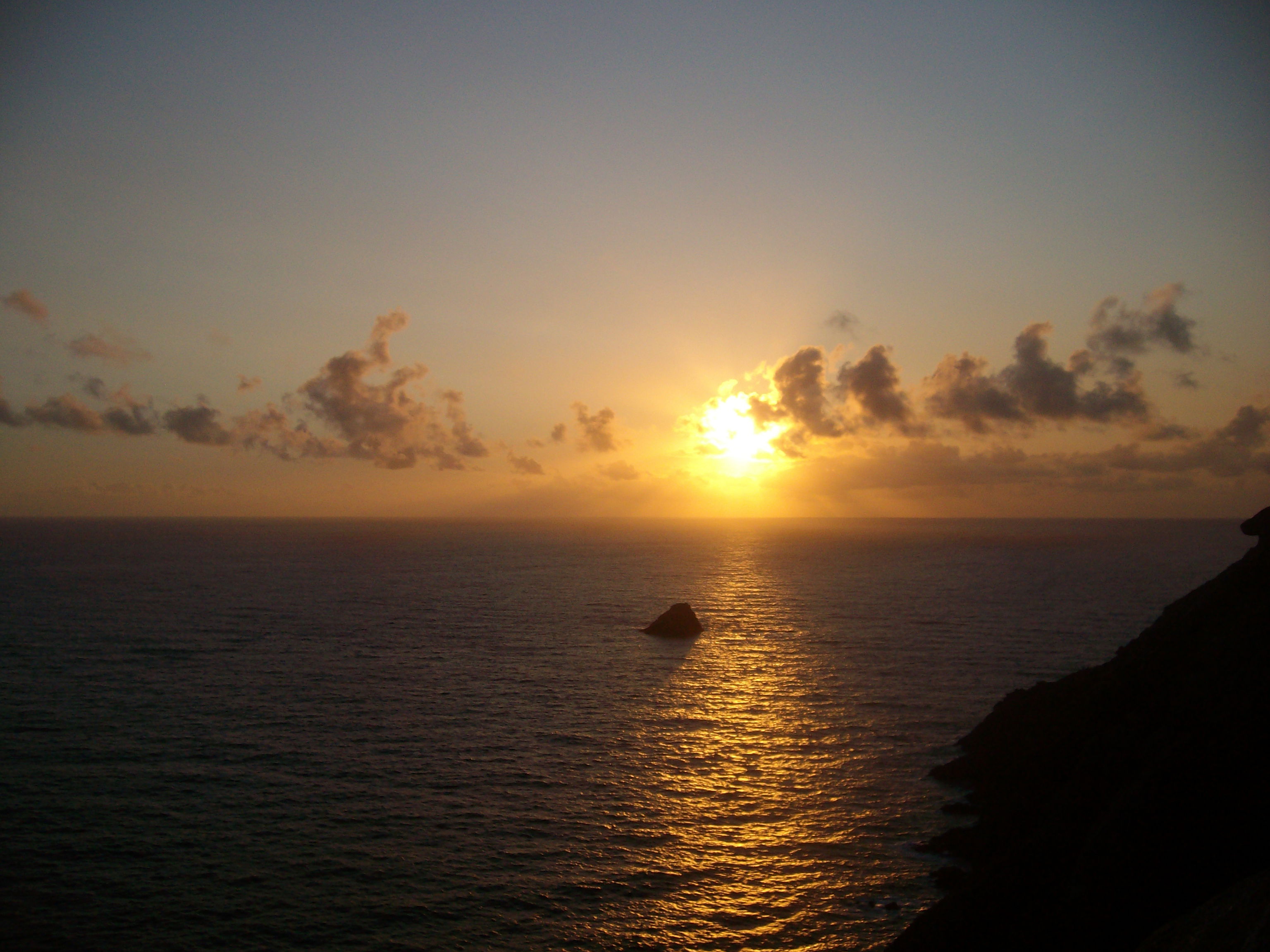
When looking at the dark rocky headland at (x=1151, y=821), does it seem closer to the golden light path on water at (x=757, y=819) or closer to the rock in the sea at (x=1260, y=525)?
the rock in the sea at (x=1260, y=525)

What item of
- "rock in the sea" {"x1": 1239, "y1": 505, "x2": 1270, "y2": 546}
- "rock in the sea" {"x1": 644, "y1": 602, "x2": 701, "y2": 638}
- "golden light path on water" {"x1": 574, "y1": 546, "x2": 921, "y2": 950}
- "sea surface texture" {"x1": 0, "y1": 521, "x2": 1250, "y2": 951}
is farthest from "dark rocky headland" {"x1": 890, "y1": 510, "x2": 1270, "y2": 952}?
"rock in the sea" {"x1": 644, "y1": 602, "x2": 701, "y2": 638}

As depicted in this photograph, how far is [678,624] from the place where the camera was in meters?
80.4

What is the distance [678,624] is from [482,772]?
42675 millimetres

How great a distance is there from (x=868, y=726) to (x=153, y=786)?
40808mm

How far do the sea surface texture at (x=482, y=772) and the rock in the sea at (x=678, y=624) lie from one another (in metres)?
3.14

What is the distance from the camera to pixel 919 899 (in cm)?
2756

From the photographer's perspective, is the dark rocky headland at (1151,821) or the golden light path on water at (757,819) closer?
the dark rocky headland at (1151,821)

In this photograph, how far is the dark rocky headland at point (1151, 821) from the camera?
19.8 metres

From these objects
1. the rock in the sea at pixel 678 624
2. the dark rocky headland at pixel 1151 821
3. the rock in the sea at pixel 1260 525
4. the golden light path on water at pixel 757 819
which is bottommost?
the golden light path on water at pixel 757 819

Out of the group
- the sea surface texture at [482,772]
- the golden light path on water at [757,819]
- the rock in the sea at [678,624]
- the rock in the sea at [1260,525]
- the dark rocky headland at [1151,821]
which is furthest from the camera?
the rock in the sea at [678,624]

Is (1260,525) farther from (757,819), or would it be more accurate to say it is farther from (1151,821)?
(757,819)

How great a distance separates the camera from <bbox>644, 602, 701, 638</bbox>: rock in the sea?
8006 centimetres

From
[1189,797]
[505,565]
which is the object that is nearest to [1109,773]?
[1189,797]

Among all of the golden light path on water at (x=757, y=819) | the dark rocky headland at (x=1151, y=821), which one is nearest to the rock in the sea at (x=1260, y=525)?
the dark rocky headland at (x=1151, y=821)
